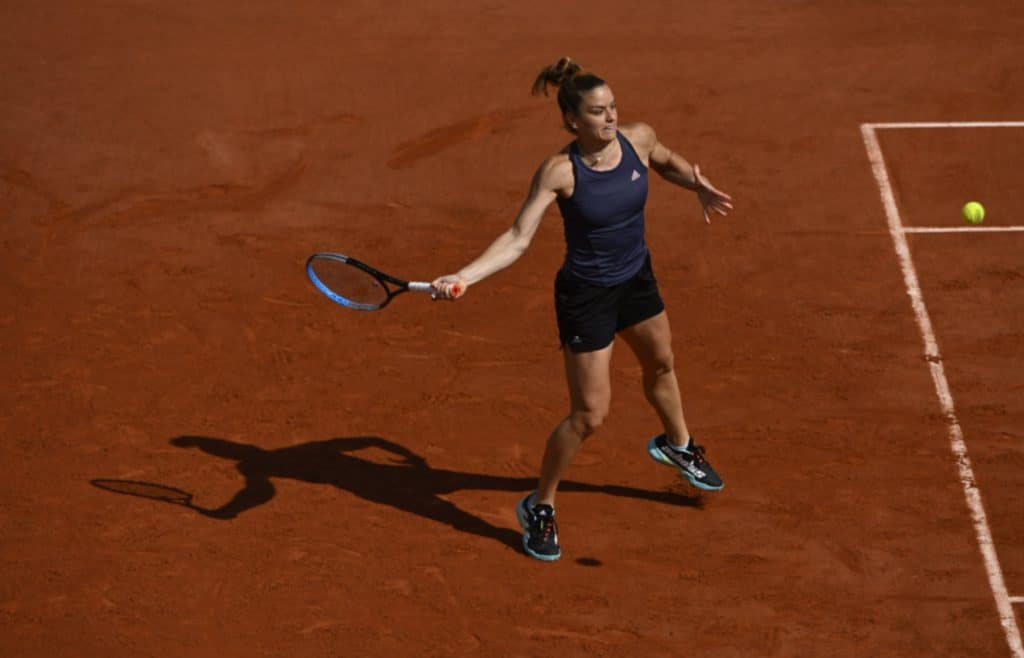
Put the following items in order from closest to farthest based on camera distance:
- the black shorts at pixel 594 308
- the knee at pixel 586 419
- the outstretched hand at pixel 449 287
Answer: the outstretched hand at pixel 449 287 → the black shorts at pixel 594 308 → the knee at pixel 586 419

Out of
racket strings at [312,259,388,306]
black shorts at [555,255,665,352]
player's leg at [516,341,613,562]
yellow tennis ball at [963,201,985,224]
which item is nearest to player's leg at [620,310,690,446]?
black shorts at [555,255,665,352]

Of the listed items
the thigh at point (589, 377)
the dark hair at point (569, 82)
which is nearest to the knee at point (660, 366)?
the thigh at point (589, 377)

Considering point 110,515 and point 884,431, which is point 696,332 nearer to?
point 884,431

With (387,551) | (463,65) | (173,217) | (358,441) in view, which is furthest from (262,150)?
(387,551)

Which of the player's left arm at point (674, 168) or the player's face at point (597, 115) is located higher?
the player's face at point (597, 115)

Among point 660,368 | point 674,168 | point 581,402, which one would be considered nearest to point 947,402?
point 660,368

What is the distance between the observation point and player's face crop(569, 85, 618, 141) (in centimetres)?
785

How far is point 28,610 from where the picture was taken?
8641 mm

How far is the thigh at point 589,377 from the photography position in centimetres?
834

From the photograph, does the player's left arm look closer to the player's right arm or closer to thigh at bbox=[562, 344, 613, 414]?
the player's right arm

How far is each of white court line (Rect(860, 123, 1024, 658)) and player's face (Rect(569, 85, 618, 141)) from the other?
120 inches

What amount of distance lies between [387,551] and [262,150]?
5.23 metres

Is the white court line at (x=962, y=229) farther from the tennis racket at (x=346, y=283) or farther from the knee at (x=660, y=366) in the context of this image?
the tennis racket at (x=346, y=283)

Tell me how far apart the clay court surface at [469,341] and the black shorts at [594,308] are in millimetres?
1305
